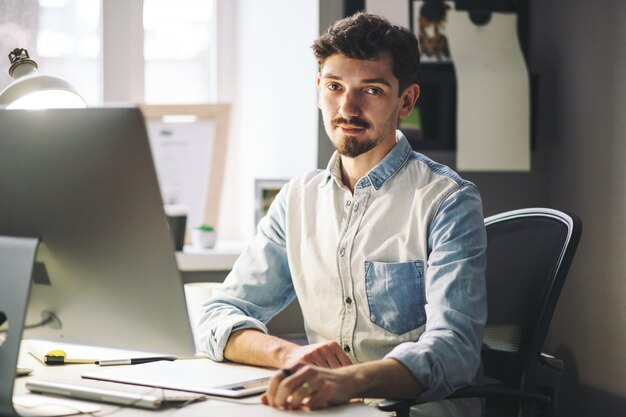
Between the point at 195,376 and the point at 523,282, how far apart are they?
2.25 ft

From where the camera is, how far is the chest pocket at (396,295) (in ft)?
5.20

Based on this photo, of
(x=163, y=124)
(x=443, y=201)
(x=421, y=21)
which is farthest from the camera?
(x=163, y=124)

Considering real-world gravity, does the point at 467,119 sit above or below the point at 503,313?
above

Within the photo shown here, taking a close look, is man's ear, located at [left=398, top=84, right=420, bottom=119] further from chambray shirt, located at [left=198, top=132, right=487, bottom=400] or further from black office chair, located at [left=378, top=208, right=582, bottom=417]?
black office chair, located at [left=378, top=208, right=582, bottom=417]

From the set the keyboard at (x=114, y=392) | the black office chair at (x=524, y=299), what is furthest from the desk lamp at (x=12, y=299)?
the black office chair at (x=524, y=299)

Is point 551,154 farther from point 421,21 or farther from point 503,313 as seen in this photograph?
point 503,313

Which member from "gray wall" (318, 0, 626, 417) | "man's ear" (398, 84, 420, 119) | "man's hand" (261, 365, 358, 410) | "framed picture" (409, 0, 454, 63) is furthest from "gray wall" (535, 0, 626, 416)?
"man's hand" (261, 365, 358, 410)

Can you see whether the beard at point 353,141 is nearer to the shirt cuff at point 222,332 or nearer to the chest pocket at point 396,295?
the chest pocket at point 396,295

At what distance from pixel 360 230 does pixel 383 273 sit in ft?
0.36

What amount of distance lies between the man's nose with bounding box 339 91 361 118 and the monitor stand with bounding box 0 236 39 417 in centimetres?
70

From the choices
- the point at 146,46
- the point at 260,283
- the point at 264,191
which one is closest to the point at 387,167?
the point at 260,283

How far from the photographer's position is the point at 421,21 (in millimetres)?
2486

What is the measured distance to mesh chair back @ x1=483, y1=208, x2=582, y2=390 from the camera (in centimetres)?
159

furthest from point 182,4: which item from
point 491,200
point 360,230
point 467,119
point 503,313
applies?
point 503,313
